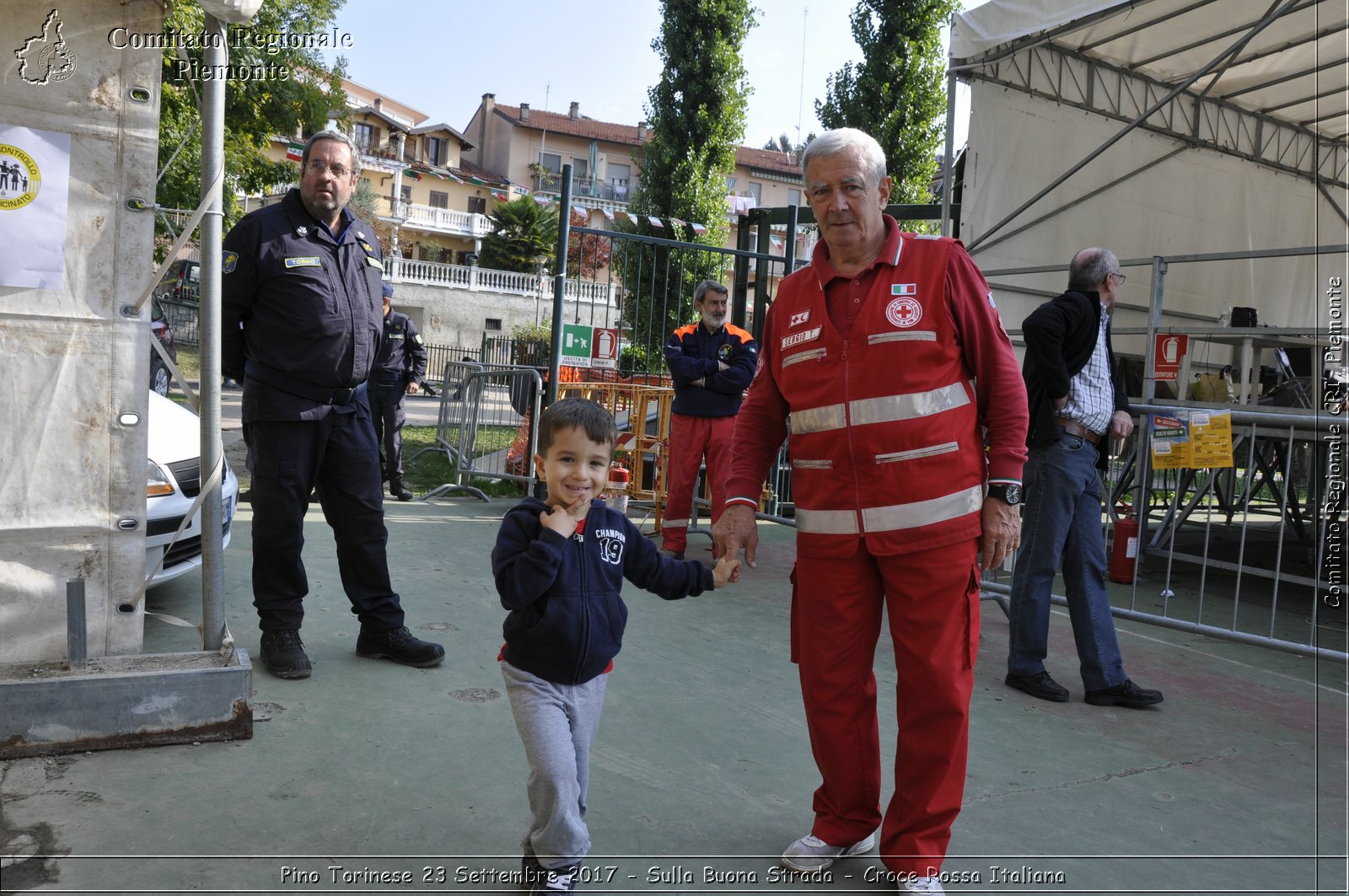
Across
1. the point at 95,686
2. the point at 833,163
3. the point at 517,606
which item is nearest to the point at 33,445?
the point at 95,686

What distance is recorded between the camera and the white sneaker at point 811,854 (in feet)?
9.09

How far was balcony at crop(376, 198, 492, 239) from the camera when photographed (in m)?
53.1

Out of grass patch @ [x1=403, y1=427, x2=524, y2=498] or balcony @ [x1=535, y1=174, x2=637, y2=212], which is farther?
balcony @ [x1=535, y1=174, x2=637, y2=212]

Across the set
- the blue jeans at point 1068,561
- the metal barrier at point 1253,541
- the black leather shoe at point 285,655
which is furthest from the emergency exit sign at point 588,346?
the black leather shoe at point 285,655

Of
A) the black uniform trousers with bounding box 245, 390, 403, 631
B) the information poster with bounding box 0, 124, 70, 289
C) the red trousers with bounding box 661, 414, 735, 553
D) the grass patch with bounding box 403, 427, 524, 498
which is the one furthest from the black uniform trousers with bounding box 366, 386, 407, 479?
the information poster with bounding box 0, 124, 70, 289

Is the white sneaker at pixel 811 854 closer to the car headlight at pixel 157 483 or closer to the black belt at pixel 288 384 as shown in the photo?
the black belt at pixel 288 384

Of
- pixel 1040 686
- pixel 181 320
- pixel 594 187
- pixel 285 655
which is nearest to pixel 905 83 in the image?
pixel 181 320

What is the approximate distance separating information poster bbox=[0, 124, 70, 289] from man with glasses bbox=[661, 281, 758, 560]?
14.1 ft

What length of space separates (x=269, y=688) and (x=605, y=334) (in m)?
5.07

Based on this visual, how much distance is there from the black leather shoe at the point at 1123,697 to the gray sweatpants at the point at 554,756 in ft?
9.53

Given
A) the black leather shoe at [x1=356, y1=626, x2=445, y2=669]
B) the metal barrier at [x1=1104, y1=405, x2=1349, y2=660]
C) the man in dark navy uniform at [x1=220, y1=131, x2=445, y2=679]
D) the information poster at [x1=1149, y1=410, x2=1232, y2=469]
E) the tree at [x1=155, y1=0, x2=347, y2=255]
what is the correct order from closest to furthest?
the man in dark navy uniform at [x1=220, y1=131, x2=445, y2=679]
the black leather shoe at [x1=356, y1=626, x2=445, y2=669]
the information poster at [x1=1149, y1=410, x2=1232, y2=469]
the metal barrier at [x1=1104, y1=405, x2=1349, y2=660]
the tree at [x1=155, y1=0, x2=347, y2=255]

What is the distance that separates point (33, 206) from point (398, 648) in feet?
6.84

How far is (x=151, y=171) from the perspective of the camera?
3.34 meters

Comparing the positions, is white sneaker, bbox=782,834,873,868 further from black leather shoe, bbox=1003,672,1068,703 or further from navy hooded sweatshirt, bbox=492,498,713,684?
black leather shoe, bbox=1003,672,1068,703
